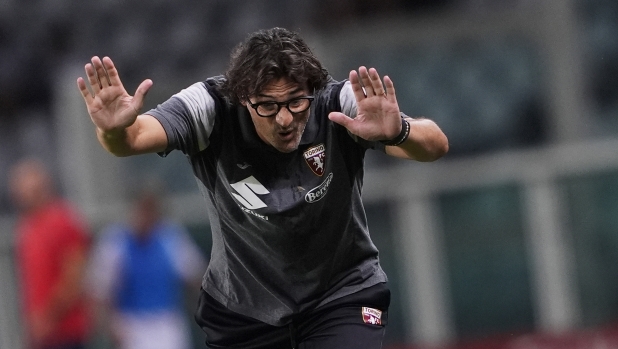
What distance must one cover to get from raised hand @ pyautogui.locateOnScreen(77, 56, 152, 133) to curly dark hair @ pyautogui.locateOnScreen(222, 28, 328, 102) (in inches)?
14.3

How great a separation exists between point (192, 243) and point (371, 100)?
247 inches

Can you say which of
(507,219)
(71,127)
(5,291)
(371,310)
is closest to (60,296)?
(5,291)

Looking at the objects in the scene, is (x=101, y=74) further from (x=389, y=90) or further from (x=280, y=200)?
(x=389, y=90)

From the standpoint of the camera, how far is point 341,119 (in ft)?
15.1

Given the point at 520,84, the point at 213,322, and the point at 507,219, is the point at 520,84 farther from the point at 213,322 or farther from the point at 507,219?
the point at 213,322

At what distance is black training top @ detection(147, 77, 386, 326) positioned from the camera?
479cm

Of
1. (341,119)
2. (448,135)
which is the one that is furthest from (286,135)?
(448,135)

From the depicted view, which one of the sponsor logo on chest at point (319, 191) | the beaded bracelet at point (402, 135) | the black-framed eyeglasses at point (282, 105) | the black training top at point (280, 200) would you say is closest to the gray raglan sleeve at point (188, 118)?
the black training top at point (280, 200)

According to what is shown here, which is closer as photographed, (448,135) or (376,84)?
(376,84)

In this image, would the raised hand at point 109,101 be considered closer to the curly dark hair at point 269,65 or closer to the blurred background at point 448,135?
the curly dark hair at point 269,65

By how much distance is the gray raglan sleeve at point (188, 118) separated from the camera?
4.65 metres

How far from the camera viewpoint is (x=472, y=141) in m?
12.3

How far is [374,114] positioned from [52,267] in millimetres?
4870

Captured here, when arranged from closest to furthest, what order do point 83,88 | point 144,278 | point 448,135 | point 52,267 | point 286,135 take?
point 83,88 < point 286,135 < point 52,267 < point 144,278 < point 448,135
